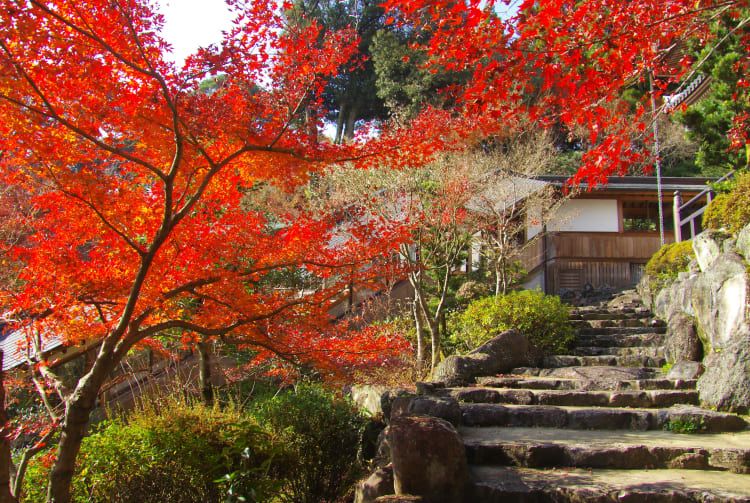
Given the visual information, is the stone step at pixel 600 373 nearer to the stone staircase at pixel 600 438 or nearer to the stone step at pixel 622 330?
the stone staircase at pixel 600 438

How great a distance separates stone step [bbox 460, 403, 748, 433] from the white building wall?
1172cm

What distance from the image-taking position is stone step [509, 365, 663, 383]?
26.1ft

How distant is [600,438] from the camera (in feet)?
18.8

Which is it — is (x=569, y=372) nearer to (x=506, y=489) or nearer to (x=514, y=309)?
(x=514, y=309)

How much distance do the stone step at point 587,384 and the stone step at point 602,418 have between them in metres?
0.78

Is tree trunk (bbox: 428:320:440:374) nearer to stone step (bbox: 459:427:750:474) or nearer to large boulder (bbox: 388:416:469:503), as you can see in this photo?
stone step (bbox: 459:427:750:474)

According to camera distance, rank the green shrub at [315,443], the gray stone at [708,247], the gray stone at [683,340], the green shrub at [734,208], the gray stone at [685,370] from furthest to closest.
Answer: the green shrub at [734,208] → the gray stone at [708,247] → the gray stone at [683,340] → the gray stone at [685,370] → the green shrub at [315,443]

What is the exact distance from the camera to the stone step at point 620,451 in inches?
195

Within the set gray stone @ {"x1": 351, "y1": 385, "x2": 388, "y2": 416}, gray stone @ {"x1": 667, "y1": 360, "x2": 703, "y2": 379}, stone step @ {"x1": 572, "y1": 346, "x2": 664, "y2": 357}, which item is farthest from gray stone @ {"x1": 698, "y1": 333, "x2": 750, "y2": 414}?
gray stone @ {"x1": 351, "y1": 385, "x2": 388, "y2": 416}

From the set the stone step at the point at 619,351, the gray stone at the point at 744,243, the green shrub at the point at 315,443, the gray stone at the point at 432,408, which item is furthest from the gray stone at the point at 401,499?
the gray stone at the point at 744,243

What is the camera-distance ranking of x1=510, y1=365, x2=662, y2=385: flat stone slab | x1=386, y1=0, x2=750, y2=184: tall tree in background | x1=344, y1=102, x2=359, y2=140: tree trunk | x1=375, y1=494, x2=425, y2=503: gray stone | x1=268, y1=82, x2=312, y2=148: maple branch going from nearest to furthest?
x1=375, y1=494, x2=425, y2=503: gray stone → x1=268, y1=82, x2=312, y2=148: maple branch → x1=386, y1=0, x2=750, y2=184: tall tree in background → x1=510, y1=365, x2=662, y2=385: flat stone slab → x1=344, y1=102, x2=359, y2=140: tree trunk

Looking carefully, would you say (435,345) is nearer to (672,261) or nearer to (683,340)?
(683,340)

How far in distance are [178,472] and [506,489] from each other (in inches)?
121

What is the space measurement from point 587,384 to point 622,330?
3991mm
